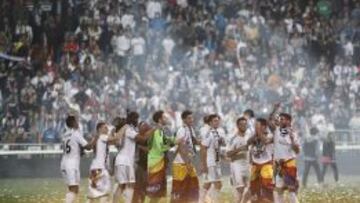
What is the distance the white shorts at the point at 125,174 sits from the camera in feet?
67.0

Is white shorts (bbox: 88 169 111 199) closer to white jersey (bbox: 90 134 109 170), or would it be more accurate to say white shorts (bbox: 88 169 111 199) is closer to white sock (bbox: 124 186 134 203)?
white jersey (bbox: 90 134 109 170)

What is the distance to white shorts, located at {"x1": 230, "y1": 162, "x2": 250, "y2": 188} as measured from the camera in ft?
70.2

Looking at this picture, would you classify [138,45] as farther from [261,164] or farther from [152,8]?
[261,164]

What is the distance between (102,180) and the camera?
2036cm

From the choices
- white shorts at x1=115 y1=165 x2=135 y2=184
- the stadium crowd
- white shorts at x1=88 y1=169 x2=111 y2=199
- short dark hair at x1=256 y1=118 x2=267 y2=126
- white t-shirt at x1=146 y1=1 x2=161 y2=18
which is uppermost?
white t-shirt at x1=146 y1=1 x2=161 y2=18

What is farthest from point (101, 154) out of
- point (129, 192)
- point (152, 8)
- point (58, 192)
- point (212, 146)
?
point (152, 8)

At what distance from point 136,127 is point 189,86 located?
15.7 metres

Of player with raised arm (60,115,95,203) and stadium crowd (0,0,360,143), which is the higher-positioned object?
stadium crowd (0,0,360,143)

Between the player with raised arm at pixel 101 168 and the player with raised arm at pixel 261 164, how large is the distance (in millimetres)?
2878

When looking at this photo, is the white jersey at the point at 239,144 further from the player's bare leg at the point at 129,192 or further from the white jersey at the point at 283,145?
the player's bare leg at the point at 129,192

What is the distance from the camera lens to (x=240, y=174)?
2141 cm

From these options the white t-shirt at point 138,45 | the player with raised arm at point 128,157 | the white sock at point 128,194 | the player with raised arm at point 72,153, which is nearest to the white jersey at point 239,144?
the player with raised arm at point 128,157

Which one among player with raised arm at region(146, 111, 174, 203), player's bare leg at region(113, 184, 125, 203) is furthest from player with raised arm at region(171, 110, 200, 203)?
player's bare leg at region(113, 184, 125, 203)

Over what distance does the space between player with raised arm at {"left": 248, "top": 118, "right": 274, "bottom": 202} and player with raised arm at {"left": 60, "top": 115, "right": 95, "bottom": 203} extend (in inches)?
132
